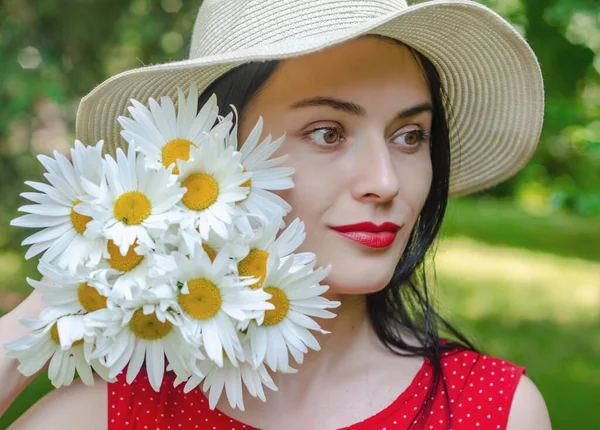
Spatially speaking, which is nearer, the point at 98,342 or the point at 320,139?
the point at 98,342

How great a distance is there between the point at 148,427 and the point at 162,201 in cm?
69

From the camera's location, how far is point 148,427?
1.98m

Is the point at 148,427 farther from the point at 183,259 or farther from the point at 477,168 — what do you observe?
the point at 477,168

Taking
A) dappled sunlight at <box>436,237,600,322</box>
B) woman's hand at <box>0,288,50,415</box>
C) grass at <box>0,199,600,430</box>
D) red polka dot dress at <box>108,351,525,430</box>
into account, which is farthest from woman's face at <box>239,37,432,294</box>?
dappled sunlight at <box>436,237,600,322</box>

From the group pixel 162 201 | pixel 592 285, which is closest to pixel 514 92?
pixel 162 201

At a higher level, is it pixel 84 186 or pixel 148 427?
pixel 84 186

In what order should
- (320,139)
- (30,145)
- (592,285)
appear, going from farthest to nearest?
(592,285)
(30,145)
(320,139)

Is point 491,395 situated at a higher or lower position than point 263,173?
lower

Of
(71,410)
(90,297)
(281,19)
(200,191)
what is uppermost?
(281,19)

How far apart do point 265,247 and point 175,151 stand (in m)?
0.23

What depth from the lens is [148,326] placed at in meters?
1.51

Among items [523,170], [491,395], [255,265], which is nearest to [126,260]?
[255,265]

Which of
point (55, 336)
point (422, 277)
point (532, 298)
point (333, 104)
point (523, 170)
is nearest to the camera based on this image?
point (55, 336)

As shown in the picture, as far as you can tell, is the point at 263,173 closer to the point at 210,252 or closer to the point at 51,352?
the point at 210,252
